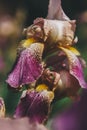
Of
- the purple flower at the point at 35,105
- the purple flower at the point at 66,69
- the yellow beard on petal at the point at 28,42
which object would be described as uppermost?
the yellow beard on petal at the point at 28,42

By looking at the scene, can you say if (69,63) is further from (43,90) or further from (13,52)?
(13,52)

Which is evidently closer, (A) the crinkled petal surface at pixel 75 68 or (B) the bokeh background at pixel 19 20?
(A) the crinkled petal surface at pixel 75 68

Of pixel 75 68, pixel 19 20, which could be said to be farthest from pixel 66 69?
pixel 19 20

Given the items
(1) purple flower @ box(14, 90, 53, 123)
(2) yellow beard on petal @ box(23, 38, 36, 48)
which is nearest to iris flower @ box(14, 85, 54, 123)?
(1) purple flower @ box(14, 90, 53, 123)

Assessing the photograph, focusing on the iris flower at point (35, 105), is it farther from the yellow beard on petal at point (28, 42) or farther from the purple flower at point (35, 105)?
the yellow beard on petal at point (28, 42)

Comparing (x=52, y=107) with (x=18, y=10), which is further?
(x=18, y=10)

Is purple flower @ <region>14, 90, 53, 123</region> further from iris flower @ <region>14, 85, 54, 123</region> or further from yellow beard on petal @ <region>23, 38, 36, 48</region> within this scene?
yellow beard on petal @ <region>23, 38, 36, 48</region>

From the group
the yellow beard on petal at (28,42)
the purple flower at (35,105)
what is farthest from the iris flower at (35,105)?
the yellow beard on petal at (28,42)

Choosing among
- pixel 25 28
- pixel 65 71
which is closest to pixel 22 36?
pixel 25 28
